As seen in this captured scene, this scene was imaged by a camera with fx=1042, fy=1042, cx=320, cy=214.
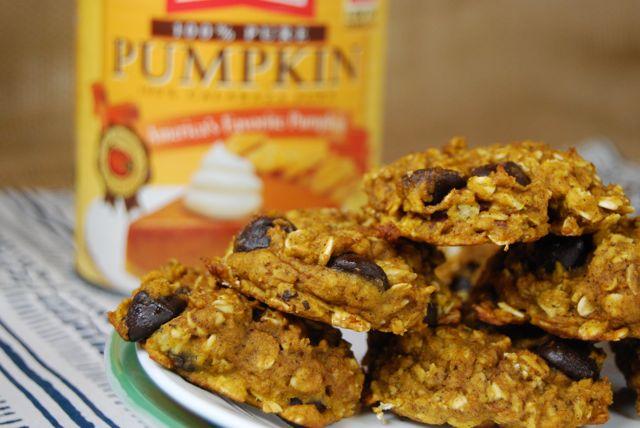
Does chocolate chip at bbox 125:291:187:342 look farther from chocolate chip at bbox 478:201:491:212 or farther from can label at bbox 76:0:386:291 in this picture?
can label at bbox 76:0:386:291

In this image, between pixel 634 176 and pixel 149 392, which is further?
pixel 634 176

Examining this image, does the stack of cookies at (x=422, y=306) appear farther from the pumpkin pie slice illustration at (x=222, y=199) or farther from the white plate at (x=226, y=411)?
the pumpkin pie slice illustration at (x=222, y=199)

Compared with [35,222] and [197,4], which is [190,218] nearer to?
[197,4]

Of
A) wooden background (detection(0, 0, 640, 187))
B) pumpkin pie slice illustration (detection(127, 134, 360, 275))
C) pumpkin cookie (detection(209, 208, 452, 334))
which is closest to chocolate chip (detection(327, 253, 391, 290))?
pumpkin cookie (detection(209, 208, 452, 334))

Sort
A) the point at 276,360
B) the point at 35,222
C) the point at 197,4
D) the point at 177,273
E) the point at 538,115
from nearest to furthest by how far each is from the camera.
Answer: the point at 276,360, the point at 177,273, the point at 197,4, the point at 35,222, the point at 538,115

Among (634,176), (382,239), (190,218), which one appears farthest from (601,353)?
(634,176)

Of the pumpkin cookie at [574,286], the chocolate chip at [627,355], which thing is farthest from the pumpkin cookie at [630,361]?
the pumpkin cookie at [574,286]
